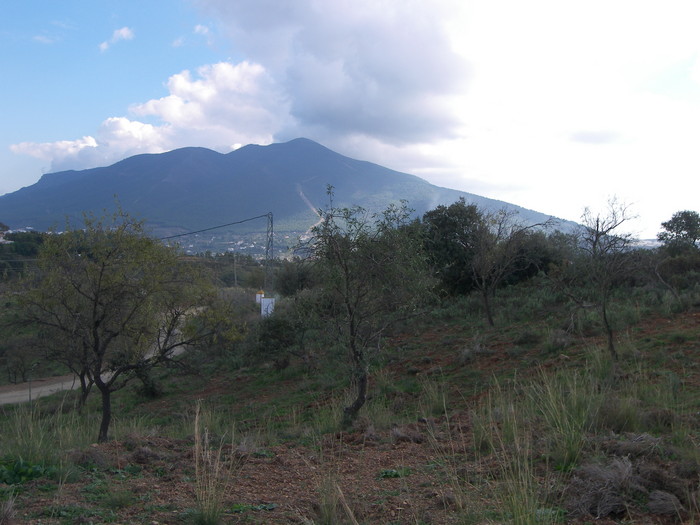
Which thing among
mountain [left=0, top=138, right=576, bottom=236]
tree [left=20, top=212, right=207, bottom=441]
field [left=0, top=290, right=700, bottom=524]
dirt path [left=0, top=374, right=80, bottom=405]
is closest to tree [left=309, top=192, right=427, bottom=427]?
field [left=0, top=290, right=700, bottom=524]

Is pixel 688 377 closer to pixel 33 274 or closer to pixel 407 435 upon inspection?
pixel 407 435

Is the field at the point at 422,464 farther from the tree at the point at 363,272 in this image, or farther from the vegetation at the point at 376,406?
the tree at the point at 363,272

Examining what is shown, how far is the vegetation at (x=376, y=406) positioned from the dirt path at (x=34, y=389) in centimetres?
326

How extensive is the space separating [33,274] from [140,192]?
5728 inches

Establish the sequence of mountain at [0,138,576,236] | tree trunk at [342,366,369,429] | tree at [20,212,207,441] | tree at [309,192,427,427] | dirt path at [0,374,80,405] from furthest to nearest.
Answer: mountain at [0,138,576,236], dirt path at [0,374,80,405], tree at [20,212,207,441], tree trunk at [342,366,369,429], tree at [309,192,427,427]

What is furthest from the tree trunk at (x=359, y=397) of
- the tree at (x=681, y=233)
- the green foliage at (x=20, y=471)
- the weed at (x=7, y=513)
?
the tree at (x=681, y=233)

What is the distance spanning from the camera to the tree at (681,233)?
24.5 meters

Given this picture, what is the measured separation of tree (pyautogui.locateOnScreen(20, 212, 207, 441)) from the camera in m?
9.77

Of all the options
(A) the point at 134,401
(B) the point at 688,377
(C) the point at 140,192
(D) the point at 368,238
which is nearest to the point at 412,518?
(D) the point at 368,238

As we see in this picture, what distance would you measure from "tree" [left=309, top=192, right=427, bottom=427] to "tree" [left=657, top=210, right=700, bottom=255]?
19642 millimetres

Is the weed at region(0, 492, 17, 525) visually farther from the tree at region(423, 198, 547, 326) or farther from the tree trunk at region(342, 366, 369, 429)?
the tree at region(423, 198, 547, 326)

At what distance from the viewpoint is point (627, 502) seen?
Answer: 3928 millimetres

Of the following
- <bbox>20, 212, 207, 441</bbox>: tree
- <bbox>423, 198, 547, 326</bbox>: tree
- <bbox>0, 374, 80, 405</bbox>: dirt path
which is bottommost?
<bbox>0, 374, 80, 405</bbox>: dirt path

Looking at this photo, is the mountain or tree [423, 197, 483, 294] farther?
the mountain
